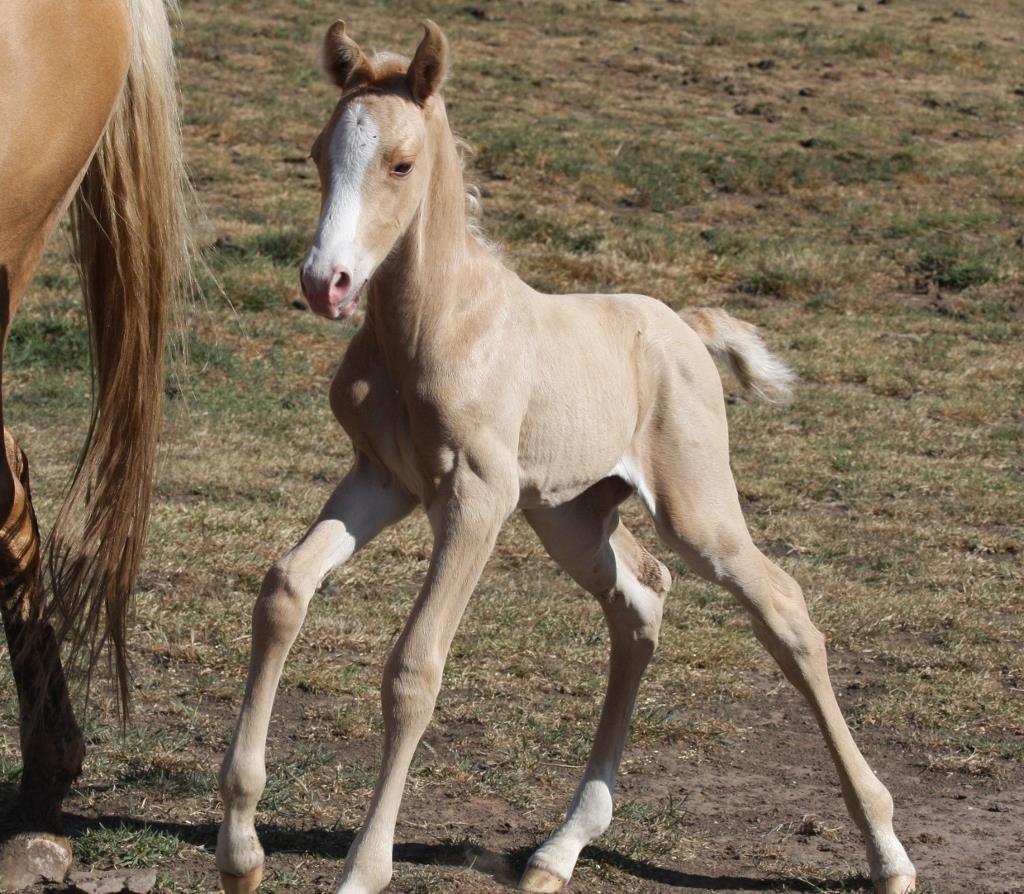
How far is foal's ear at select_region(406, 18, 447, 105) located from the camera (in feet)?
8.87

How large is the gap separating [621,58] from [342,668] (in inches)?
509

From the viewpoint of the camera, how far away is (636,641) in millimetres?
3619

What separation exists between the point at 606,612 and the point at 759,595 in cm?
40

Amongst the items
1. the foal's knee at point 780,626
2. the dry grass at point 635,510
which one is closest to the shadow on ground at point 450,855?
the dry grass at point 635,510

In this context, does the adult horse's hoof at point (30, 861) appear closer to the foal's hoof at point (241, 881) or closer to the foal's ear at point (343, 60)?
the foal's hoof at point (241, 881)

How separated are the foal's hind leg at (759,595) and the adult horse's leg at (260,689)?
833 mm

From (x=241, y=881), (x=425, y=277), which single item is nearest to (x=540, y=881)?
(x=241, y=881)

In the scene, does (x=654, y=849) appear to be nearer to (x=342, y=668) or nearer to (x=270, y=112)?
A: (x=342, y=668)

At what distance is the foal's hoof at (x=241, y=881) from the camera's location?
2820mm

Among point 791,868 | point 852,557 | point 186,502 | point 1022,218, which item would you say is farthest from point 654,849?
point 1022,218

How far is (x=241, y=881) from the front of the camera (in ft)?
9.26

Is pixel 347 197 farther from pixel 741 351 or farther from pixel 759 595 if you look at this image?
pixel 741 351

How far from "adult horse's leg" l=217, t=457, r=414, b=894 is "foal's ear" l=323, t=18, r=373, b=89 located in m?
0.85

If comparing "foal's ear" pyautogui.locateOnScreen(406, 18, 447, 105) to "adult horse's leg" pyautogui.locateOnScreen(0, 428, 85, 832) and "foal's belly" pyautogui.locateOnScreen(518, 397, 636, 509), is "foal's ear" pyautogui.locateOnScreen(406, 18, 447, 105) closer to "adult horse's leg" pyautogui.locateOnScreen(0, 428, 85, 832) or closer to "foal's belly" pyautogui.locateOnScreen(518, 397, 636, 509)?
"foal's belly" pyautogui.locateOnScreen(518, 397, 636, 509)
